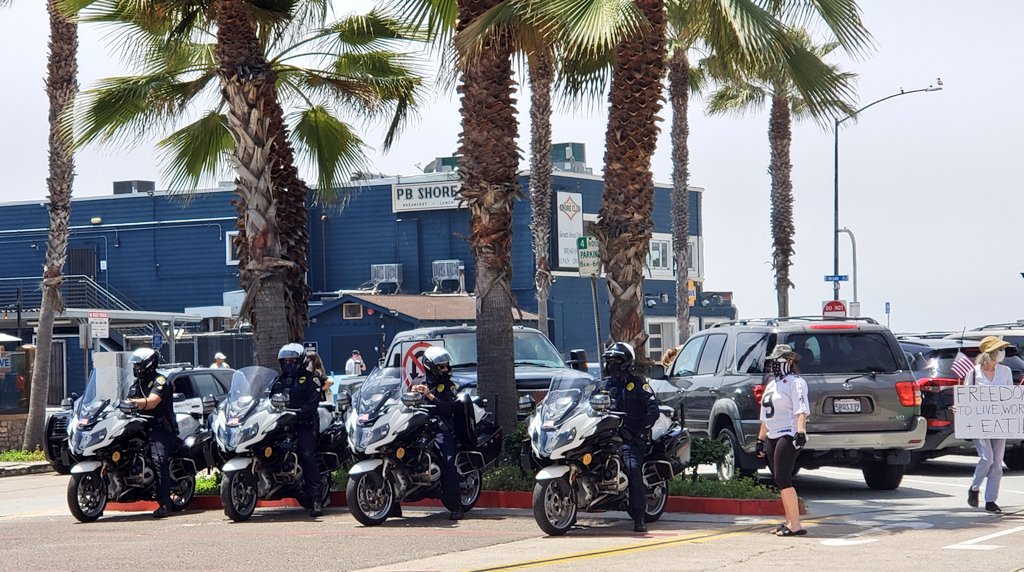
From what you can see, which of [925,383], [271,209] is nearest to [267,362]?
[271,209]

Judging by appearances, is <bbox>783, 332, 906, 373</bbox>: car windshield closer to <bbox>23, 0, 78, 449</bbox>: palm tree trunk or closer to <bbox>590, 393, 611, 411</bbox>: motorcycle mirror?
<bbox>590, 393, 611, 411</bbox>: motorcycle mirror

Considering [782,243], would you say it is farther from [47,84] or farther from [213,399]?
[213,399]

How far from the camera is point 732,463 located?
16031mm

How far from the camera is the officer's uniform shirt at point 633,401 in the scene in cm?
1352

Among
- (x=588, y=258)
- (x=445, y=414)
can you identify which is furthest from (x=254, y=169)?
(x=588, y=258)

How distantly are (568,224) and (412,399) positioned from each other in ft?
134

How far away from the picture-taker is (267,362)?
61.0 ft

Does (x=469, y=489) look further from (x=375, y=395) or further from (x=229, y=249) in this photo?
(x=229, y=249)

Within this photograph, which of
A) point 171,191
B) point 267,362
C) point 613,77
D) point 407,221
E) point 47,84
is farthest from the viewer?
point 407,221

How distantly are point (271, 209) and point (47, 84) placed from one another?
8.71m

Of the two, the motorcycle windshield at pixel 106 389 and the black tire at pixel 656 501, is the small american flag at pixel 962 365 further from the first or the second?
the motorcycle windshield at pixel 106 389

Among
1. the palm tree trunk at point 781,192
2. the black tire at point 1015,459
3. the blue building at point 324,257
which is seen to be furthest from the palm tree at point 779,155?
the black tire at point 1015,459

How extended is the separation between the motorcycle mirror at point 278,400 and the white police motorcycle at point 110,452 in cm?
153

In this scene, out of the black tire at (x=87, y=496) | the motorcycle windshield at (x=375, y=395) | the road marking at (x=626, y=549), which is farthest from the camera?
the black tire at (x=87, y=496)
